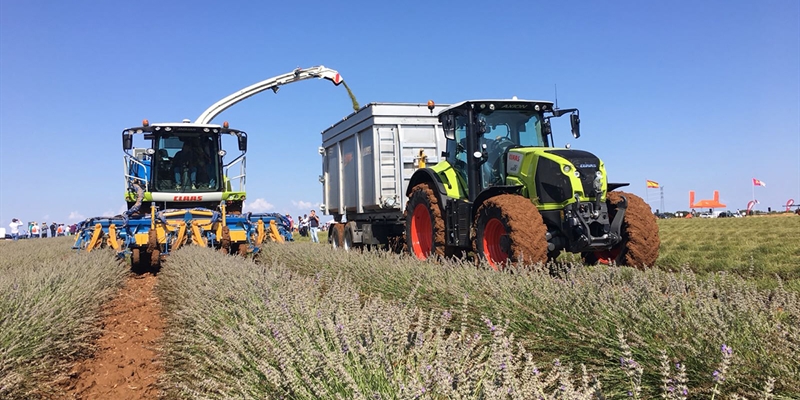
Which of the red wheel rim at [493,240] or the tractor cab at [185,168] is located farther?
the tractor cab at [185,168]

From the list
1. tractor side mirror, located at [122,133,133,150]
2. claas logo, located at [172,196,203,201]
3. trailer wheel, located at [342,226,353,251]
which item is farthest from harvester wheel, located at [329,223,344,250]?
tractor side mirror, located at [122,133,133,150]

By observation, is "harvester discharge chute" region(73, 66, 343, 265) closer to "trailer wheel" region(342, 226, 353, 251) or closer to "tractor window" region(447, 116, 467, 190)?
"trailer wheel" region(342, 226, 353, 251)

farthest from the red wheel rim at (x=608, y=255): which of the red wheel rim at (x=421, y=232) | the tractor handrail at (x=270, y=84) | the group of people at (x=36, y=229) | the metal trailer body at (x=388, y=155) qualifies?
the group of people at (x=36, y=229)

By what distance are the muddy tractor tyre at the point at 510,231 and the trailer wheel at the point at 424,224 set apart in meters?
0.94

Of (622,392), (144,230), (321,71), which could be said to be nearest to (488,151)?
(622,392)

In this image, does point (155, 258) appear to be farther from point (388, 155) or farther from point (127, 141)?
point (388, 155)

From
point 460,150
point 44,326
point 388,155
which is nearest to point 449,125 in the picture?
point 460,150

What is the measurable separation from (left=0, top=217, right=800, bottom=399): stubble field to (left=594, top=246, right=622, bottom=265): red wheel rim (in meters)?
1.88

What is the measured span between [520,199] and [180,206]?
8.61m

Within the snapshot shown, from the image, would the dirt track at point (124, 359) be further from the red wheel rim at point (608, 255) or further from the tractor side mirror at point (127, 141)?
the red wheel rim at point (608, 255)

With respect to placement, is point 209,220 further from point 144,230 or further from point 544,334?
point 544,334

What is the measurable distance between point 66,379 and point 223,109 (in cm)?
1467

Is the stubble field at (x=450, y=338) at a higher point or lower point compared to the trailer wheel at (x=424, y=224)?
lower

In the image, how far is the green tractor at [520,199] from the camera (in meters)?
7.04
